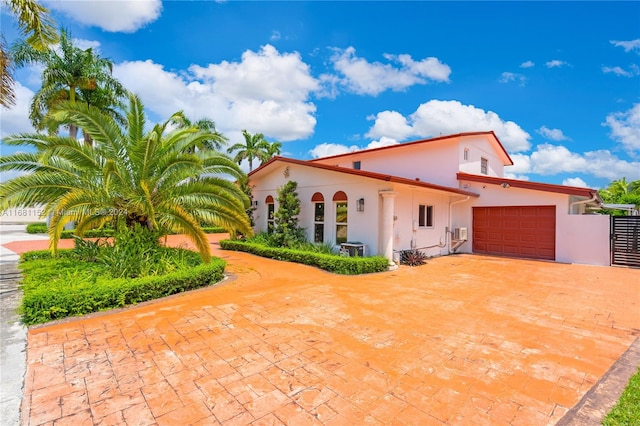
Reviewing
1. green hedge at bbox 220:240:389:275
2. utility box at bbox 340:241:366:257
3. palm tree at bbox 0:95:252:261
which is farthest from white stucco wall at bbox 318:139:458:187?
palm tree at bbox 0:95:252:261

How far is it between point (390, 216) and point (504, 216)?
7763 millimetres

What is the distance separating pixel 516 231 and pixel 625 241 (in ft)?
12.3

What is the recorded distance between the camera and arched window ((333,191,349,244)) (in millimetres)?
12562

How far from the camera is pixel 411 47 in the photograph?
14930 mm

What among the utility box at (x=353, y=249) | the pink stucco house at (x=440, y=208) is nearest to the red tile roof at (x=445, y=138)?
the pink stucco house at (x=440, y=208)

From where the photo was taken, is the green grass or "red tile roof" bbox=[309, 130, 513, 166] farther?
"red tile roof" bbox=[309, 130, 513, 166]

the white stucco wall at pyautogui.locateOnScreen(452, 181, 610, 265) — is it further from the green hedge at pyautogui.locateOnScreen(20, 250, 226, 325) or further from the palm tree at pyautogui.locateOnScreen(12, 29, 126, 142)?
the palm tree at pyautogui.locateOnScreen(12, 29, 126, 142)

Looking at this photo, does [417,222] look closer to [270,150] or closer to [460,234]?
[460,234]

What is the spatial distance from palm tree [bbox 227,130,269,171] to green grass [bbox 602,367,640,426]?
3261 centimetres

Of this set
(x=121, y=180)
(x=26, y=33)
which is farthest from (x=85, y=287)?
(x=26, y=33)

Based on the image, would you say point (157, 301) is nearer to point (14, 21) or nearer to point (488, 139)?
point (14, 21)

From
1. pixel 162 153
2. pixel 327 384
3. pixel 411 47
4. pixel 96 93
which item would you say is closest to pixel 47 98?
pixel 96 93

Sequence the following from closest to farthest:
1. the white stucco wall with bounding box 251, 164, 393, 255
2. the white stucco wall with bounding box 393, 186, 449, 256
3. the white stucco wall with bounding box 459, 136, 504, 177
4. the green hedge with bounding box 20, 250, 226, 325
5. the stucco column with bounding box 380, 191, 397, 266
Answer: the green hedge with bounding box 20, 250, 226, 325, the stucco column with bounding box 380, 191, 397, 266, the white stucco wall with bounding box 251, 164, 393, 255, the white stucco wall with bounding box 393, 186, 449, 256, the white stucco wall with bounding box 459, 136, 504, 177

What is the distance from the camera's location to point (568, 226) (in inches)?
517
